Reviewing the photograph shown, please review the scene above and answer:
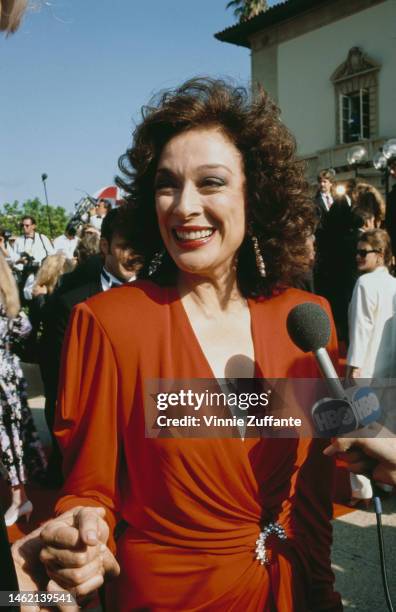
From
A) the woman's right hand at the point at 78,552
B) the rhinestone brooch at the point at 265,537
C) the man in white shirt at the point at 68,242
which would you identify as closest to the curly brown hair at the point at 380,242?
the rhinestone brooch at the point at 265,537

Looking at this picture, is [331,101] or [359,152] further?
[331,101]

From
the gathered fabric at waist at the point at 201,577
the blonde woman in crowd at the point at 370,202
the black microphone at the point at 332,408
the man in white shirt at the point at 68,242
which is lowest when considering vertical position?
the gathered fabric at waist at the point at 201,577

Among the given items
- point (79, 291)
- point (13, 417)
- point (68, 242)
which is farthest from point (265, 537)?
point (68, 242)

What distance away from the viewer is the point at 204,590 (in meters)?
1.56

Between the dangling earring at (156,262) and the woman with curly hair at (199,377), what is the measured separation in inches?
0.5

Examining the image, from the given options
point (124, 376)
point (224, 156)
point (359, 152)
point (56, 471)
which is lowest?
point (56, 471)

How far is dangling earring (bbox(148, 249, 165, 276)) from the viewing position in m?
2.01

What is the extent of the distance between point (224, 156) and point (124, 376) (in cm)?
74

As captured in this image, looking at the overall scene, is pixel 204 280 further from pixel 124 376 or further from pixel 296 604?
pixel 296 604

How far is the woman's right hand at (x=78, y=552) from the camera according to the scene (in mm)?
1201

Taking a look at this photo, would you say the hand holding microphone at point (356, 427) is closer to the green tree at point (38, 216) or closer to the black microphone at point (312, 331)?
the black microphone at point (312, 331)

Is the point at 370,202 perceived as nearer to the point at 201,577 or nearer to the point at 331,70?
the point at 201,577

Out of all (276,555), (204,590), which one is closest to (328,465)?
(276,555)

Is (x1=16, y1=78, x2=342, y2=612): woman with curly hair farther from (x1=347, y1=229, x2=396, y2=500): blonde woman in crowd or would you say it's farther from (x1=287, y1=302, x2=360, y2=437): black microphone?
(x1=347, y1=229, x2=396, y2=500): blonde woman in crowd
